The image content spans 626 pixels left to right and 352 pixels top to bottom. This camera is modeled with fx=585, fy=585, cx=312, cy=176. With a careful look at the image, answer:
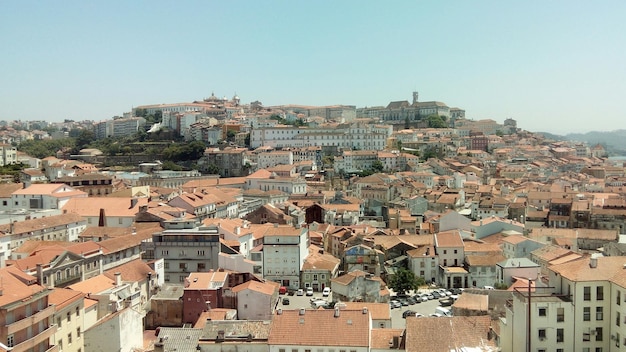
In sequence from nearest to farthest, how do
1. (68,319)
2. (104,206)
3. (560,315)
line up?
1. (560,315)
2. (68,319)
3. (104,206)

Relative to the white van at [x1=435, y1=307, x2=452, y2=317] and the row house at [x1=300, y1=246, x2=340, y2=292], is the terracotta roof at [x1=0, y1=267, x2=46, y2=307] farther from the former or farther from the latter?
the row house at [x1=300, y1=246, x2=340, y2=292]

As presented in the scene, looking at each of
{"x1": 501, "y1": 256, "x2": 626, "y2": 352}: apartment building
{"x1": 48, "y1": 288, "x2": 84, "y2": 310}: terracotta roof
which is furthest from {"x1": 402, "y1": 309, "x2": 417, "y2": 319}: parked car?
{"x1": 48, "y1": 288, "x2": 84, "y2": 310}: terracotta roof

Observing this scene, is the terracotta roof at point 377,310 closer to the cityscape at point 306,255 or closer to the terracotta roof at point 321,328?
the cityscape at point 306,255

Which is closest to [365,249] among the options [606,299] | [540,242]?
[540,242]

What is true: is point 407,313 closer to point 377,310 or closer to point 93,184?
point 377,310

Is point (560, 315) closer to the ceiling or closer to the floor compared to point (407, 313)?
closer to the ceiling

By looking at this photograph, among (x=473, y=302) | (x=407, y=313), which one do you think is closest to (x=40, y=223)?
(x=407, y=313)

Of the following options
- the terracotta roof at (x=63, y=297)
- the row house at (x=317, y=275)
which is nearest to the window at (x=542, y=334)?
the terracotta roof at (x=63, y=297)
